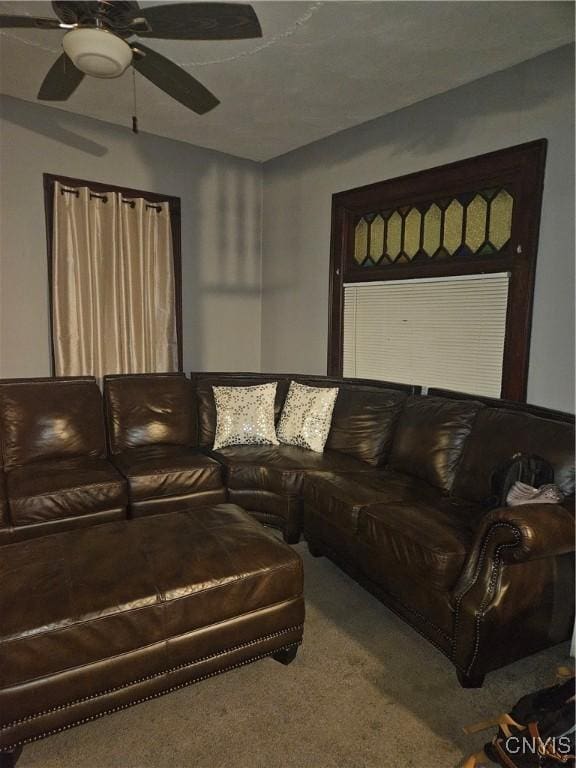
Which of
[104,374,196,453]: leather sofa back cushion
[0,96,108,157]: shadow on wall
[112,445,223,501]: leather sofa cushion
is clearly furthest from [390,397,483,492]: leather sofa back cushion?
[0,96,108,157]: shadow on wall

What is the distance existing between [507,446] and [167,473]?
1897 mm

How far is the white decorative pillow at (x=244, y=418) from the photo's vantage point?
11.2 feet

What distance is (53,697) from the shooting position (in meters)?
1.45

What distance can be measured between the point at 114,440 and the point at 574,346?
290 cm

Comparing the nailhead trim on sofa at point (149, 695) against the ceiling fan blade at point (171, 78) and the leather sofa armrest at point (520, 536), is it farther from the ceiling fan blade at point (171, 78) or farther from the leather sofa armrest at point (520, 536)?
the ceiling fan blade at point (171, 78)

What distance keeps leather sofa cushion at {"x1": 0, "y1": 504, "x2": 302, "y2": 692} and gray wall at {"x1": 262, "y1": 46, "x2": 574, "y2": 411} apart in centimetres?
192

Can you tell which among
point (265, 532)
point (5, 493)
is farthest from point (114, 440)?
point (265, 532)

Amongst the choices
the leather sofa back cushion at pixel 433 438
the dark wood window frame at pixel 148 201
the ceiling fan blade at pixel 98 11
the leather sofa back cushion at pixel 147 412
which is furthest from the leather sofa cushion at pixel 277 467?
the ceiling fan blade at pixel 98 11

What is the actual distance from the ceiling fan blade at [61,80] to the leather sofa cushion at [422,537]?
2.42 metres

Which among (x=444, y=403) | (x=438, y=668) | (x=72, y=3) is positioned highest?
(x=72, y=3)

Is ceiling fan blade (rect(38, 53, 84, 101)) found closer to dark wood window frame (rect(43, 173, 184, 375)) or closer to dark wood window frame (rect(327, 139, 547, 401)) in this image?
dark wood window frame (rect(43, 173, 184, 375))

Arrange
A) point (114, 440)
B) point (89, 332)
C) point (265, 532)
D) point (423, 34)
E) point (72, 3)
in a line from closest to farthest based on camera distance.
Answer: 1. point (72, 3)
2. point (265, 532)
3. point (423, 34)
4. point (114, 440)
5. point (89, 332)

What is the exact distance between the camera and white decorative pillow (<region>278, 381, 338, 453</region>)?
3.36 metres

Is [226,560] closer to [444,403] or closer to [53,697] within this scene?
[53,697]
